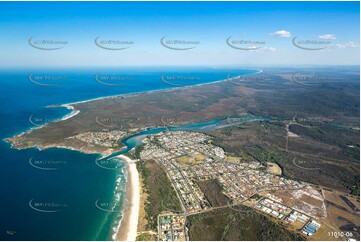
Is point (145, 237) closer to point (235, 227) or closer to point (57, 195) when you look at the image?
Answer: point (235, 227)

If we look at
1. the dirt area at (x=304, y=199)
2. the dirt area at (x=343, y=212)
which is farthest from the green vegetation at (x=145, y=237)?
the dirt area at (x=343, y=212)

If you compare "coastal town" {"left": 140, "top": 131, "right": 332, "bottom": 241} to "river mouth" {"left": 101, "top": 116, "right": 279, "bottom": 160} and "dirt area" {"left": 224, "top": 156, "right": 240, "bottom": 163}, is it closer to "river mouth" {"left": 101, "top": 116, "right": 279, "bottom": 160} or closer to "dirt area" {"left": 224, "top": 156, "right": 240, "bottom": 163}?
"dirt area" {"left": 224, "top": 156, "right": 240, "bottom": 163}

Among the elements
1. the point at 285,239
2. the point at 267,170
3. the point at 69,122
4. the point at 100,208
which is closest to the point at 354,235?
the point at 285,239

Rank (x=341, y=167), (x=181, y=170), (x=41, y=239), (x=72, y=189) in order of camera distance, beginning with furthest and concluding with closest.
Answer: (x=341, y=167), (x=181, y=170), (x=72, y=189), (x=41, y=239)

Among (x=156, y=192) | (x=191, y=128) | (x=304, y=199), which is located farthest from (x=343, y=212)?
(x=191, y=128)

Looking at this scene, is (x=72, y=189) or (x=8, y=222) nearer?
(x=8, y=222)

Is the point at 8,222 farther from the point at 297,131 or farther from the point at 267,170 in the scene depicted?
the point at 297,131

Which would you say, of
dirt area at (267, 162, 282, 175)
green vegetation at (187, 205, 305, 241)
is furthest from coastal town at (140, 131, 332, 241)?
green vegetation at (187, 205, 305, 241)
